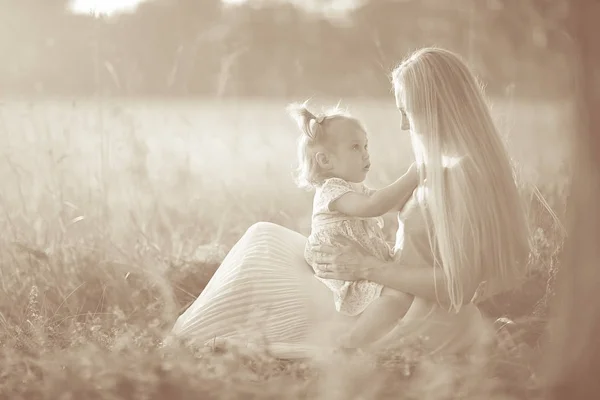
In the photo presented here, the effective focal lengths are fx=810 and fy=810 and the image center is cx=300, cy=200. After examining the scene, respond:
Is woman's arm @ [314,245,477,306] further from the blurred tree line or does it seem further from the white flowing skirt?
the blurred tree line

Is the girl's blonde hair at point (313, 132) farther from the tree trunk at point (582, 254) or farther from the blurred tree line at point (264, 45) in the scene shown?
the blurred tree line at point (264, 45)

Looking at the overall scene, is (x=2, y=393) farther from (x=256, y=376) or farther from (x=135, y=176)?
(x=135, y=176)

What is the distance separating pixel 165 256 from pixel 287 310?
1.46m

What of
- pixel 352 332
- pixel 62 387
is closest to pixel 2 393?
pixel 62 387

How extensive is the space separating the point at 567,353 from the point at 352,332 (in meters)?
0.84

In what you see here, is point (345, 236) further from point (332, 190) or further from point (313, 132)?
→ point (313, 132)

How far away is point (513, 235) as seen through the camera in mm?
2998

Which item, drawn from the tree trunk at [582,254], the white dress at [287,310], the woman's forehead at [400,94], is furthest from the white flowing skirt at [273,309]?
the woman's forehead at [400,94]

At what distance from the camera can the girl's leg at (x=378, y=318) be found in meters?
3.11

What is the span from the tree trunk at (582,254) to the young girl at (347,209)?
68cm

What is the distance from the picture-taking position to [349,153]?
129 inches

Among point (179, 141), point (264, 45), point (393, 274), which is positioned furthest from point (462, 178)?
point (179, 141)

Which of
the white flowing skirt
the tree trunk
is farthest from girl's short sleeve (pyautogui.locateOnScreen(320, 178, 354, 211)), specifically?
the tree trunk

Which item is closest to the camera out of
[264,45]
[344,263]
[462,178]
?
[462,178]
